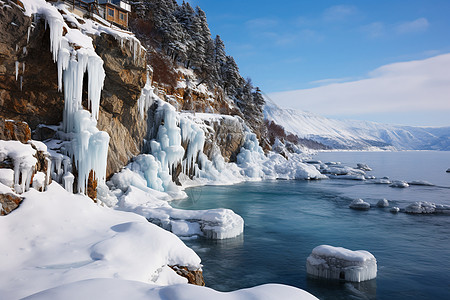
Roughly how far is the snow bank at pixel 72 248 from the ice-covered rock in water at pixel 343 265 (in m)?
5.36

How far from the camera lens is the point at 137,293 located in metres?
3.65

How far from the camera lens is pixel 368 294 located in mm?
9688

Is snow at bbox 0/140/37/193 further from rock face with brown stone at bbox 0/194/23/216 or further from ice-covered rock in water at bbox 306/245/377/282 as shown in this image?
ice-covered rock in water at bbox 306/245/377/282

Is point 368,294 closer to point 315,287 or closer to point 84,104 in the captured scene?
point 315,287

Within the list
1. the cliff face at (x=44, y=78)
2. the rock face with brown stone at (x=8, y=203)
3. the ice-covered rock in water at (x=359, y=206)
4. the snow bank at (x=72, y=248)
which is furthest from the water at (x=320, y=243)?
the cliff face at (x=44, y=78)

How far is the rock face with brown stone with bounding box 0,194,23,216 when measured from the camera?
744 centimetres

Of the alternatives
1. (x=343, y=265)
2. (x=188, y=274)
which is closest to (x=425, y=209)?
(x=343, y=265)

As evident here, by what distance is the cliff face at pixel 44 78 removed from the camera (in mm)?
13250

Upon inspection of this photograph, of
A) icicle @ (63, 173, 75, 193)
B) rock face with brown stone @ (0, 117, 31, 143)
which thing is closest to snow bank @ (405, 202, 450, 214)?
icicle @ (63, 173, 75, 193)

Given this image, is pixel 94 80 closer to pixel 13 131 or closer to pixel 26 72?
pixel 26 72

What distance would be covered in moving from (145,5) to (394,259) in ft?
163

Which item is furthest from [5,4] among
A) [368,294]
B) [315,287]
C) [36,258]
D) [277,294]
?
[368,294]

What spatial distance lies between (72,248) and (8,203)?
2335mm

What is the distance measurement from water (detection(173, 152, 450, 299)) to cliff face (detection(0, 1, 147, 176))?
770 centimetres
